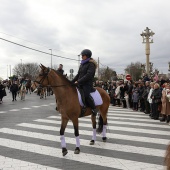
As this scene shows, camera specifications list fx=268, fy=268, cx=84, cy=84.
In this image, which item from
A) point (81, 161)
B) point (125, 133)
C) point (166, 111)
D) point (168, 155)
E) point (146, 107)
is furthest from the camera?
point (146, 107)

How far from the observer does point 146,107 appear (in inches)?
592

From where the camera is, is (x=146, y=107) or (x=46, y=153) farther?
(x=146, y=107)

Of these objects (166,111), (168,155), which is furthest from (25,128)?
(168,155)

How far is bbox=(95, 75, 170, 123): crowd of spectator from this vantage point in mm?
12207

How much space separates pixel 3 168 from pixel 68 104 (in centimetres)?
216

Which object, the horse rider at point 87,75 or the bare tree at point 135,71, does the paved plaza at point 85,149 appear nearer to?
the horse rider at point 87,75

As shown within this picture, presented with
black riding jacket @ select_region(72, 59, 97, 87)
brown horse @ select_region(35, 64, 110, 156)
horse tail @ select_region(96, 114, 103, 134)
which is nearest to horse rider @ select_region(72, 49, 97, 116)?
black riding jacket @ select_region(72, 59, 97, 87)

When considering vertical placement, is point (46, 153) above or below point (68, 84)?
below

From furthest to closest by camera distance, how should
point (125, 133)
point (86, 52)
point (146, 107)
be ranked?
point (146, 107), point (125, 133), point (86, 52)

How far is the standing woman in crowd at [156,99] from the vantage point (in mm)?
12727

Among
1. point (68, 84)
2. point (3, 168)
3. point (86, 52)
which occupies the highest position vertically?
point (86, 52)

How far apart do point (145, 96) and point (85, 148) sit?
8.18 metres

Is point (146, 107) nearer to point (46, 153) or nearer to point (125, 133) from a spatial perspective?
point (125, 133)

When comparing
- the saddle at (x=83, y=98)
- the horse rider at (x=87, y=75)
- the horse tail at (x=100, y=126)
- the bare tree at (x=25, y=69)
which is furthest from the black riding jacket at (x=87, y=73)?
the bare tree at (x=25, y=69)
